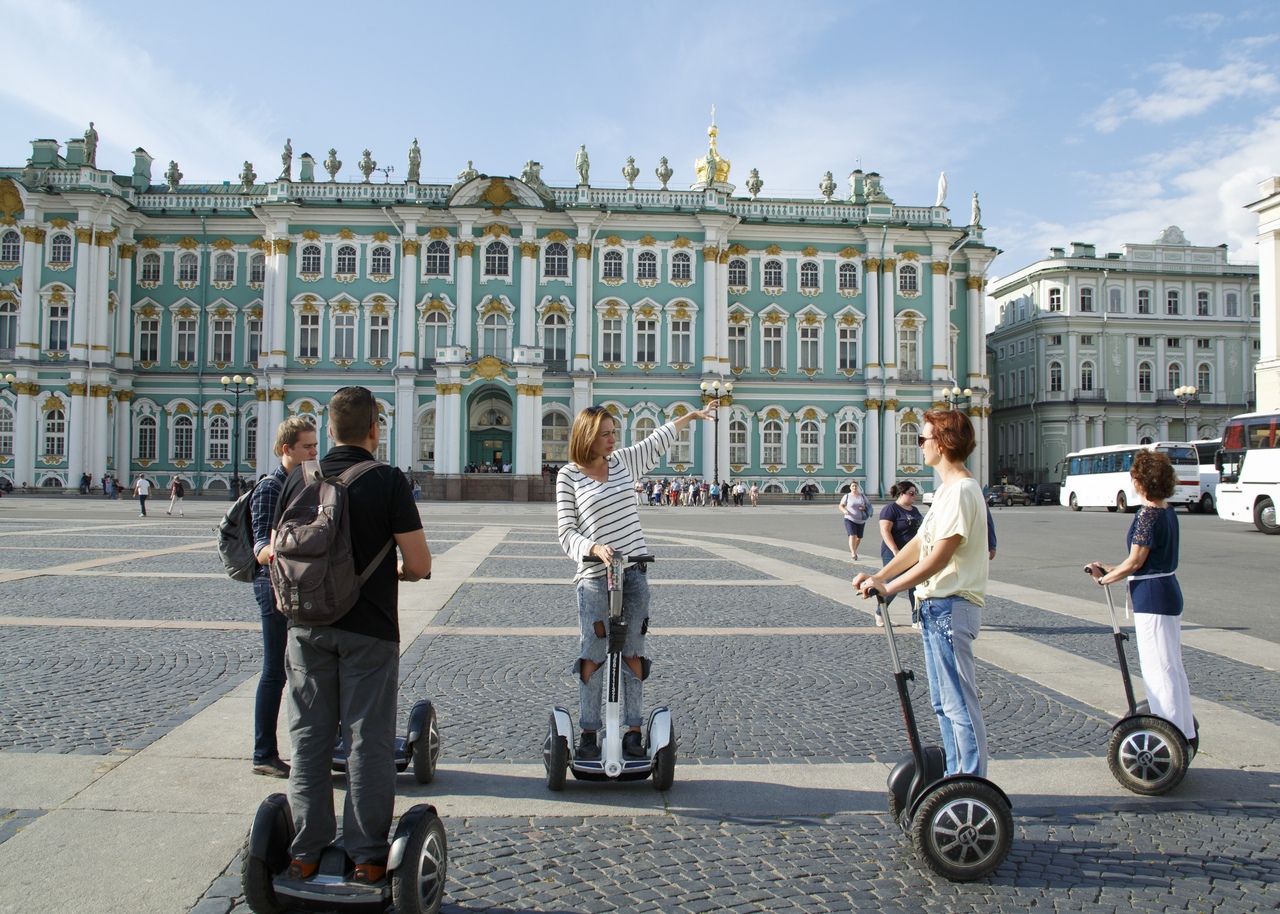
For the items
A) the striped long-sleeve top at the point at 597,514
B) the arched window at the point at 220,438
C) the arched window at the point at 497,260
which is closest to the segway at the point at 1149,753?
the striped long-sleeve top at the point at 597,514

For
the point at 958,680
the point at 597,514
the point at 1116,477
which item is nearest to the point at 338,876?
the point at 597,514

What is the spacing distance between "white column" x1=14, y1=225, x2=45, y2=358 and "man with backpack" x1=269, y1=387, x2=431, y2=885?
172 feet

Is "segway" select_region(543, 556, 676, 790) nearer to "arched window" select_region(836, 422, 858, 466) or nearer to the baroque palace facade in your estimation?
the baroque palace facade

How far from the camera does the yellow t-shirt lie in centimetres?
430

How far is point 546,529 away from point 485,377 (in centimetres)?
2228

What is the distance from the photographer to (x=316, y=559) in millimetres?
3498

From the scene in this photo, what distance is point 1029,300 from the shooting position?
6806 cm

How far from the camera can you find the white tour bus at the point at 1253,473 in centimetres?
2588

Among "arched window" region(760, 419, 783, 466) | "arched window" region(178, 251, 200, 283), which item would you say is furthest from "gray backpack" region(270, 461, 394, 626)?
"arched window" region(178, 251, 200, 283)

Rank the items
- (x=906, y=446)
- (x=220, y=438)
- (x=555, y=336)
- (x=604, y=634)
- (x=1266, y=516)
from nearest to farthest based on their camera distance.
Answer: (x=604, y=634) → (x=1266, y=516) → (x=555, y=336) → (x=220, y=438) → (x=906, y=446)

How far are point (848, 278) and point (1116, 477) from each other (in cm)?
1756

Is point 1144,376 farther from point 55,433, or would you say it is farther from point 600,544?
point 600,544

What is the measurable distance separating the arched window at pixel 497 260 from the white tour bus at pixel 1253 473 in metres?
32.5

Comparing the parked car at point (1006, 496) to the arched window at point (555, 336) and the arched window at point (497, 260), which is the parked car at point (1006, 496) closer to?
the arched window at point (555, 336)
